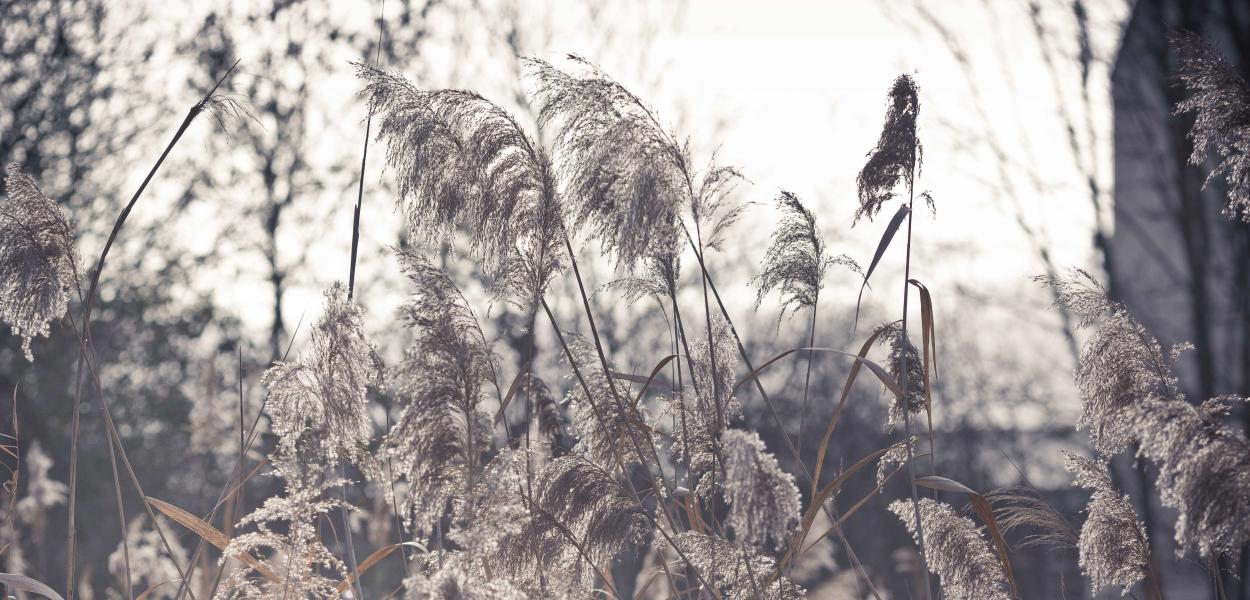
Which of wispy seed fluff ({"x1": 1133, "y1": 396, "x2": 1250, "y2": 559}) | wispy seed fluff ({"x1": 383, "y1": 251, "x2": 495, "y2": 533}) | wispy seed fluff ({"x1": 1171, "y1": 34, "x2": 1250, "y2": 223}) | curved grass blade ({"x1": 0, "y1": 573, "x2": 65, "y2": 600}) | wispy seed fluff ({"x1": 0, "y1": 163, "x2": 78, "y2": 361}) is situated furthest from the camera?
wispy seed fluff ({"x1": 0, "y1": 163, "x2": 78, "y2": 361})

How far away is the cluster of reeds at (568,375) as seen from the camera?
206 centimetres

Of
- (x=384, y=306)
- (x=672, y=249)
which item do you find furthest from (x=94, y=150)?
(x=672, y=249)

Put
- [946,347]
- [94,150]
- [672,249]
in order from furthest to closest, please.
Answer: [946,347]
[94,150]
[672,249]

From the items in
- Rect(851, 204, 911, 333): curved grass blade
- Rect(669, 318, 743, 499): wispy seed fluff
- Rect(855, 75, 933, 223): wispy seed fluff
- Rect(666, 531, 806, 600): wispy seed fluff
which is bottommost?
Rect(666, 531, 806, 600): wispy seed fluff

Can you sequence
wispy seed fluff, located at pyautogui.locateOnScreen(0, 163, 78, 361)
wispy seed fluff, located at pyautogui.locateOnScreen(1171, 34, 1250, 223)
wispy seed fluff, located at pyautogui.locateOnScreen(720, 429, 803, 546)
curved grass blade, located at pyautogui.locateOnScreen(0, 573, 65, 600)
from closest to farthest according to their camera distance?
wispy seed fluff, located at pyautogui.locateOnScreen(720, 429, 803, 546)
curved grass blade, located at pyautogui.locateOnScreen(0, 573, 65, 600)
wispy seed fluff, located at pyautogui.locateOnScreen(1171, 34, 1250, 223)
wispy seed fluff, located at pyautogui.locateOnScreen(0, 163, 78, 361)

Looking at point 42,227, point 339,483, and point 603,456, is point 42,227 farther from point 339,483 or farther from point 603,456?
point 603,456

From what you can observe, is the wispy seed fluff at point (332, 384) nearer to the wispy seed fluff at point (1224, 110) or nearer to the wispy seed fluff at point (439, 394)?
the wispy seed fluff at point (439, 394)

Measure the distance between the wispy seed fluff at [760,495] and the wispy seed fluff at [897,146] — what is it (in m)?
0.86

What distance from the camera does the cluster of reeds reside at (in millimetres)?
2064

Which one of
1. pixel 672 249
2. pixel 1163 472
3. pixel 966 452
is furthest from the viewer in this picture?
pixel 966 452

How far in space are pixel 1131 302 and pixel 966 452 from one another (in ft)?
34.6

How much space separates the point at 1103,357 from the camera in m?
2.27

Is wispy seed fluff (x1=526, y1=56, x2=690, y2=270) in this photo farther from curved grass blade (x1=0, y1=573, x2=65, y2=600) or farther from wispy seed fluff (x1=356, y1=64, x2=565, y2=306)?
curved grass blade (x1=0, y1=573, x2=65, y2=600)

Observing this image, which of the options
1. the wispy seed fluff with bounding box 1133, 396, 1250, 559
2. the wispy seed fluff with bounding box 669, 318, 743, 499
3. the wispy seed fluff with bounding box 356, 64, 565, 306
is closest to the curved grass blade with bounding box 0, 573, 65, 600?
the wispy seed fluff with bounding box 356, 64, 565, 306
